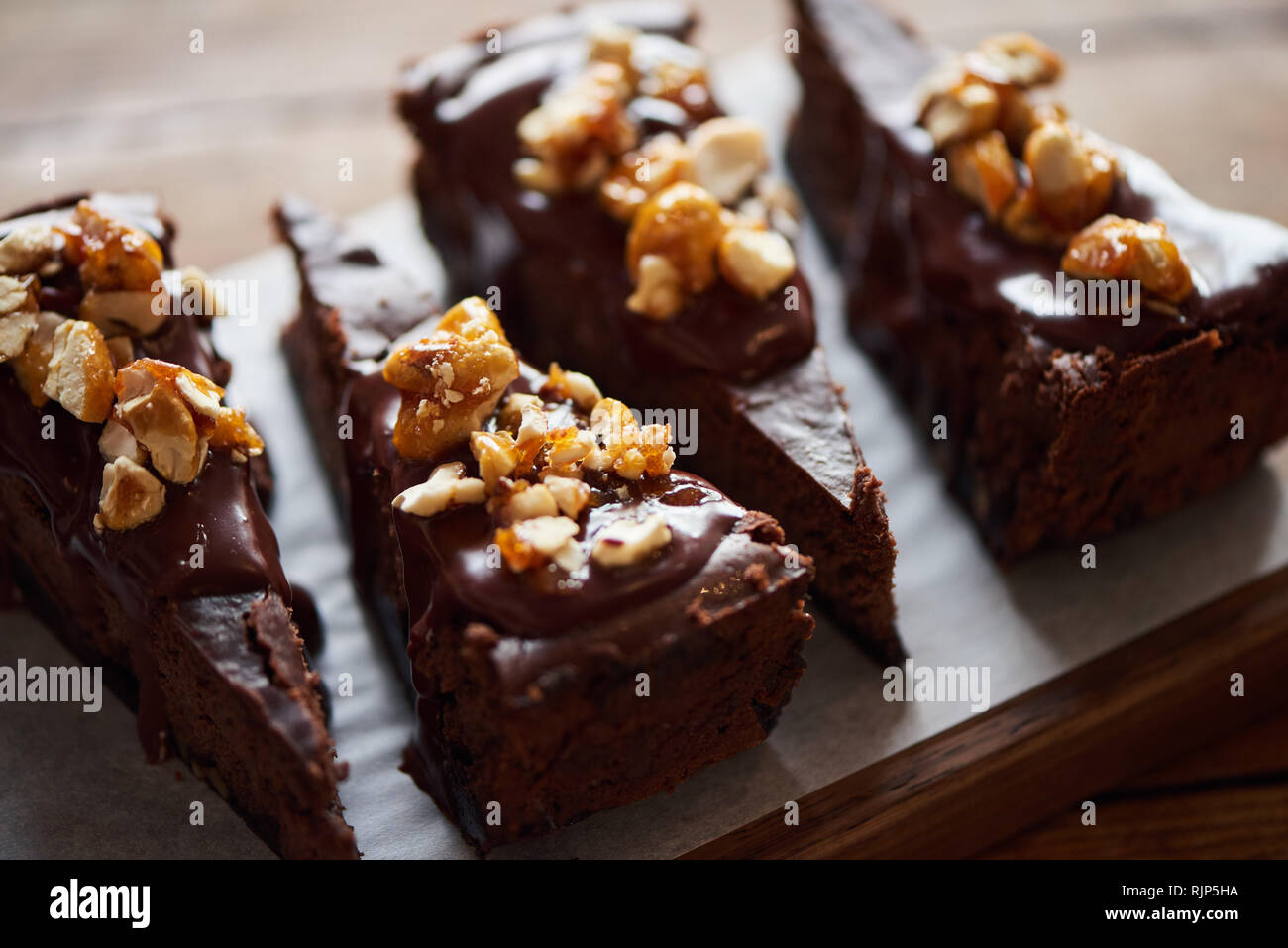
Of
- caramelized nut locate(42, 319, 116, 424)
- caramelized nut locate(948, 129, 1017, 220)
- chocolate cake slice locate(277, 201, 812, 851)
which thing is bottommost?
chocolate cake slice locate(277, 201, 812, 851)

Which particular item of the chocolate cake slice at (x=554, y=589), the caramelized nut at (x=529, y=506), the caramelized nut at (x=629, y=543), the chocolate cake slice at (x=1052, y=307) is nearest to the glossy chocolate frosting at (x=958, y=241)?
the chocolate cake slice at (x=1052, y=307)

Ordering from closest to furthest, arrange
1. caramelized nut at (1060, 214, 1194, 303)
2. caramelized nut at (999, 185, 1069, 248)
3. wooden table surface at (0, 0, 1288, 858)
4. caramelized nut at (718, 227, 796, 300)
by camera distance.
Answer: caramelized nut at (1060, 214, 1194, 303), caramelized nut at (718, 227, 796, 300), caramelized nut at (999, 185, 1069, 248), wooden table surface at (0, 0, 1288, 858)

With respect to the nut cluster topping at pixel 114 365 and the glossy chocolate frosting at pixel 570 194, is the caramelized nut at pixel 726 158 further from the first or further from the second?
the nut cluster topping at pixel 114 365

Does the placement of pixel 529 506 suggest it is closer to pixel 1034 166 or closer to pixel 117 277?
pixel 117 277

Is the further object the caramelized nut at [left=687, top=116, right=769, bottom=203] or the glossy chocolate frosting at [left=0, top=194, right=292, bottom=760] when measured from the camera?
the caramelized nut at [left=687, top=116, right=769, bottom=203]

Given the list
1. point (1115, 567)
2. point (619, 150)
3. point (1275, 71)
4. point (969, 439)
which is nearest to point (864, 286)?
point (969, 439)

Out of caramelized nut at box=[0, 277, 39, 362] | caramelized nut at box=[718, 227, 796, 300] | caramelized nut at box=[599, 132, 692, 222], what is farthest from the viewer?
caramelized nut at box=[599, 132, 692, 222]

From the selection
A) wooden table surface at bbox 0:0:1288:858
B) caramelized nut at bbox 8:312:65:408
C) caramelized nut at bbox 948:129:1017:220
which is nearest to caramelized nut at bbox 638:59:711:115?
caramelized nut at bbox 948:129:1017:220

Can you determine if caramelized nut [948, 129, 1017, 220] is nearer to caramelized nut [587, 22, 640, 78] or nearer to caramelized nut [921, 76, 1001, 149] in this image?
caramelized nut [921, 76, 1001, 149]
